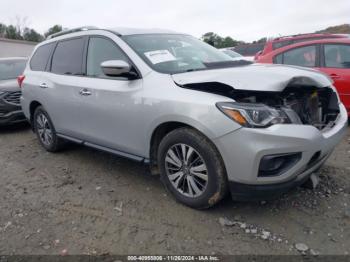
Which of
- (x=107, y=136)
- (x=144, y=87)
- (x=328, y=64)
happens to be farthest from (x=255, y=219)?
(x=328, y=64)

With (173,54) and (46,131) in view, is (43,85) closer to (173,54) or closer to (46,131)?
(46,131)

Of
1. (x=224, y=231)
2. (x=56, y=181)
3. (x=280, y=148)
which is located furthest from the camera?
(x=56, y=181)

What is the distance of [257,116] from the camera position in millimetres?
2635

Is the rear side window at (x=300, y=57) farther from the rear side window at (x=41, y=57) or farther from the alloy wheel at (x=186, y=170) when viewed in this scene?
the rear side window at (x=41, y=57)

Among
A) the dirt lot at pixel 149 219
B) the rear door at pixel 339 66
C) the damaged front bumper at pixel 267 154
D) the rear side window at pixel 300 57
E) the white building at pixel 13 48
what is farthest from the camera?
the white building at pixel 13 48

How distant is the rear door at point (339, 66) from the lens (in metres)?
5.23

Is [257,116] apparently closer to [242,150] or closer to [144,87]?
[242,150]

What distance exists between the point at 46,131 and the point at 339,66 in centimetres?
484

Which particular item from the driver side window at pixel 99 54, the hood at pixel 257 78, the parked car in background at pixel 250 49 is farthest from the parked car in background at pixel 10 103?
the parked car in background at pixel 250 49

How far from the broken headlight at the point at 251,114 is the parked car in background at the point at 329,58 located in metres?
3.13

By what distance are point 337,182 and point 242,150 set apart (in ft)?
5.31

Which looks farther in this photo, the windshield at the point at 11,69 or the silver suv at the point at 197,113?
the windshield at the point at 11,69

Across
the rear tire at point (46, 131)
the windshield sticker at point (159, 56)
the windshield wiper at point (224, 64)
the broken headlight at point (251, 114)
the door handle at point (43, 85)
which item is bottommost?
the rear tire at point (46, 131)

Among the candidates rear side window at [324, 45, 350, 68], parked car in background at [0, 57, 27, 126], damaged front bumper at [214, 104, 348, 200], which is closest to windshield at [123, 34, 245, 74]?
damaged front bumper at [214, 104, 348, 200]
